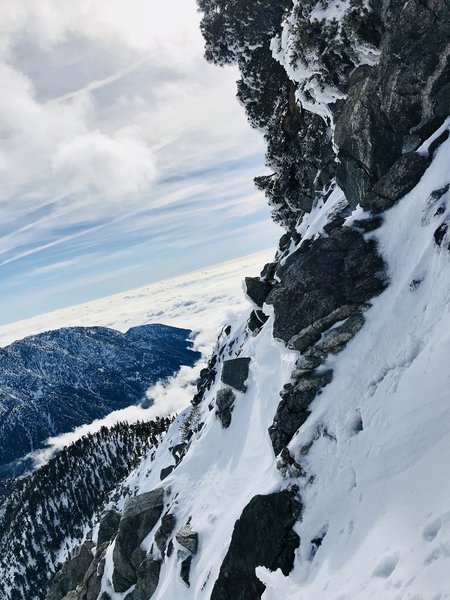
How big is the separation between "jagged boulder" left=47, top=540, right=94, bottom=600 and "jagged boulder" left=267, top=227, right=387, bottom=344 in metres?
45.7

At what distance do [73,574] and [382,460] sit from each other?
2225 inches

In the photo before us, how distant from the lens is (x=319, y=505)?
16672 mm

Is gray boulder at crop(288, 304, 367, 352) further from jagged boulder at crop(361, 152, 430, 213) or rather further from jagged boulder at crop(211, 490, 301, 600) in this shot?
jagged boulder at crop(211, 490, 301, 600)

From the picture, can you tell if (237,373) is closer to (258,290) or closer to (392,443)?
(258,290)

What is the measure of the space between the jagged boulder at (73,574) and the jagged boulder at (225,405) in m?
30.3

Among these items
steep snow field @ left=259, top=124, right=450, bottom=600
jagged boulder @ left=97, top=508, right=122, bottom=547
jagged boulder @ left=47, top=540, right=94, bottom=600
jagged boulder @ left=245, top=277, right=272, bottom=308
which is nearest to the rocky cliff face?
steep snow field @ left=259, top=124, right=450, bottom=600

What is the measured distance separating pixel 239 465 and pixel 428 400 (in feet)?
60.8

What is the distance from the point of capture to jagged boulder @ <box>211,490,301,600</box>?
1761cm

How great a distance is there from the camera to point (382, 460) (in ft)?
47.5

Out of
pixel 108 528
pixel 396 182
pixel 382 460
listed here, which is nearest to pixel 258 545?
pixel 382 460

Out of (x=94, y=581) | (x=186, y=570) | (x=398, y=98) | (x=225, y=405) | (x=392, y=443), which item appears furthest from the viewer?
(x=94, y=581)

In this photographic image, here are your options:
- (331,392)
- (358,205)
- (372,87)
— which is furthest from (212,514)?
(372,87)

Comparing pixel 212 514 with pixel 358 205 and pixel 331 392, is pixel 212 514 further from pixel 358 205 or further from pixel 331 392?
pixel 358 205

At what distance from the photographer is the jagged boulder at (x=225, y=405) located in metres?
37.1
